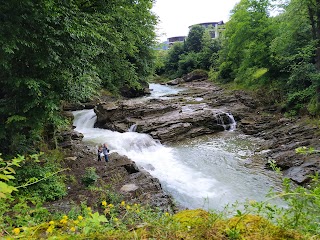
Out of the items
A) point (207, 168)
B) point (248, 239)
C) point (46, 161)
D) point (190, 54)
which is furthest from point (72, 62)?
point (190, 54)

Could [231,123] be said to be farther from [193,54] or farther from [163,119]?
[193,54]

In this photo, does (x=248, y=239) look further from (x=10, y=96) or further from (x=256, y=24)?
(x=256, y=24)

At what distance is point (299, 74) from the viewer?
1549cm

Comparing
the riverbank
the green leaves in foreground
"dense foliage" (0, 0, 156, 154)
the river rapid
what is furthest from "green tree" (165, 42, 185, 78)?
the green leaves in foreground

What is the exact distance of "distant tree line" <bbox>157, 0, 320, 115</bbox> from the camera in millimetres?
14750

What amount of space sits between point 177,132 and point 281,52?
9979 mm

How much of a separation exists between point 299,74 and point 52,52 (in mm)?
15200

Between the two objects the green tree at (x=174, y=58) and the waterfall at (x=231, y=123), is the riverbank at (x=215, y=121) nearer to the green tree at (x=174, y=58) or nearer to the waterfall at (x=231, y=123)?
the waterfall at (x=231, y=123)

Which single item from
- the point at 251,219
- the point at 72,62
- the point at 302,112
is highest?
the point at 72,62

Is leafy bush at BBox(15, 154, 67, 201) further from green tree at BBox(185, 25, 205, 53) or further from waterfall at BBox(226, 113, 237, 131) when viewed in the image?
green tree at BBox(185, 25, 205, 53)

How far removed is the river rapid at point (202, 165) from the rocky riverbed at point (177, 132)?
0.87 m

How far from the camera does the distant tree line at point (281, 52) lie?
581 inches

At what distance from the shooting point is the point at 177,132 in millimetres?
16406

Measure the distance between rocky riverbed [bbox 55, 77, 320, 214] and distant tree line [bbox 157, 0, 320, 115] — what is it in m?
1.53
